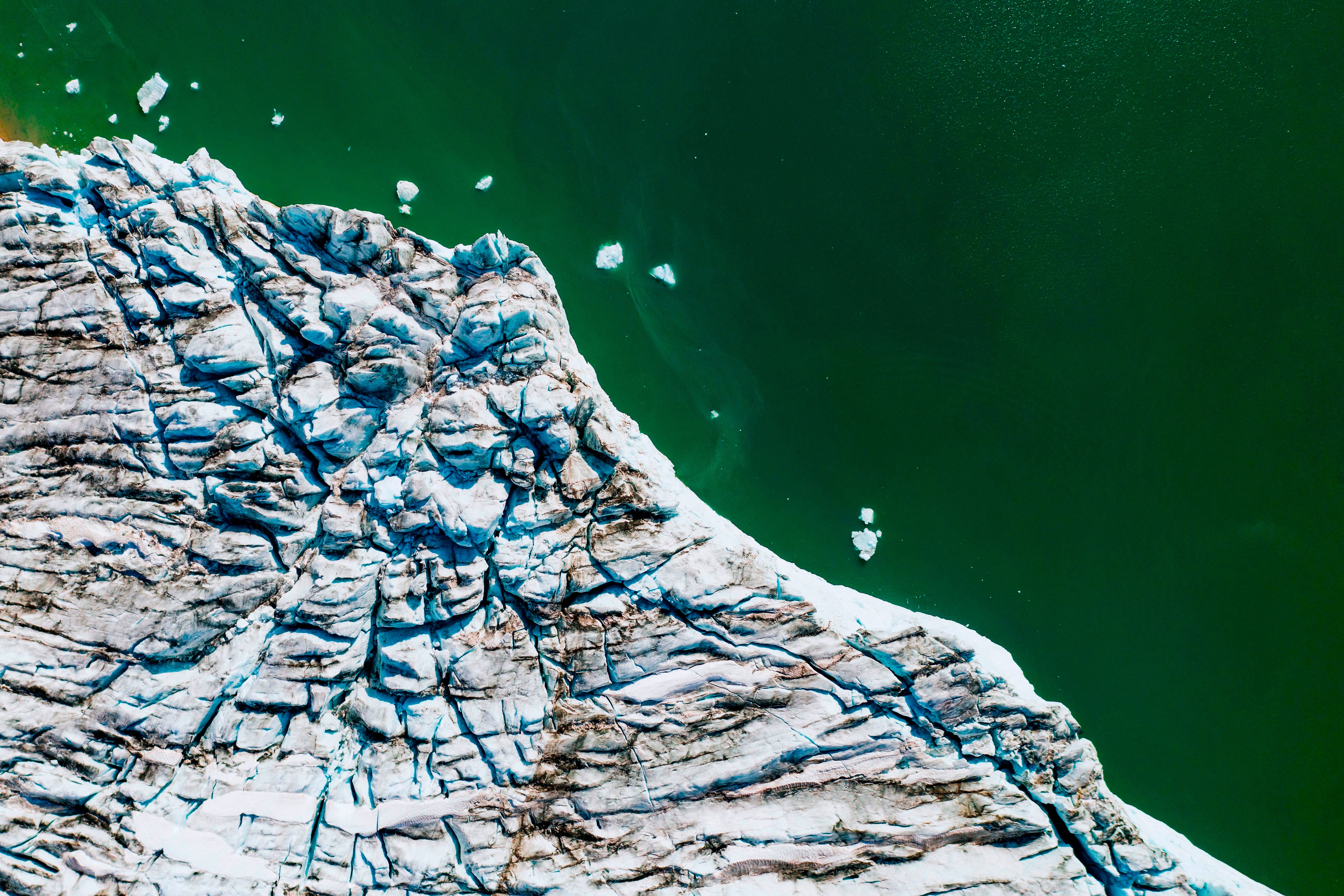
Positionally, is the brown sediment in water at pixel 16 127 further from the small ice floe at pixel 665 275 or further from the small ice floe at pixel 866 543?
the small ice floe at pixel 866 543

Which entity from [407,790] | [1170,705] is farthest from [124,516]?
[1170,705]

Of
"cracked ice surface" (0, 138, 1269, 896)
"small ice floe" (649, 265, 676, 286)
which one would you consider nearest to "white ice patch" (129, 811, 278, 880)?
"cracked ice surface" (0, 138, 1269, 896)

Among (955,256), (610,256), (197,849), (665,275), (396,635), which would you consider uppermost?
(955,256)

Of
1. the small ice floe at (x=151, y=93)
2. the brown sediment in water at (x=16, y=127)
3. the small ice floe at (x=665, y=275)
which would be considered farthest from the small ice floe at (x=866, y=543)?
the brown sediment in water at (x=16, y=127)

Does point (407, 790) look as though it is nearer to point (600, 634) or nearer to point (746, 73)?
point (600, 634)

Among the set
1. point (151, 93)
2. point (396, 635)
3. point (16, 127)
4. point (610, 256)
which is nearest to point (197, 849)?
point (396, 635)

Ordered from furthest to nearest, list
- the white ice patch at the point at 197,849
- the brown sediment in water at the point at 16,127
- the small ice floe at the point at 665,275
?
the small ice floe at the point at 665,275 → the brown sediment in water at the point at 16,127 → the white ice patch at the point at 197,849

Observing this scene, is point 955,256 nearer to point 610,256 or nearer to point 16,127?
point 610,256

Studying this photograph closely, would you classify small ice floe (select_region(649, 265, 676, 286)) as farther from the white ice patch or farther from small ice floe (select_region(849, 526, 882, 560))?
the white ice patch
